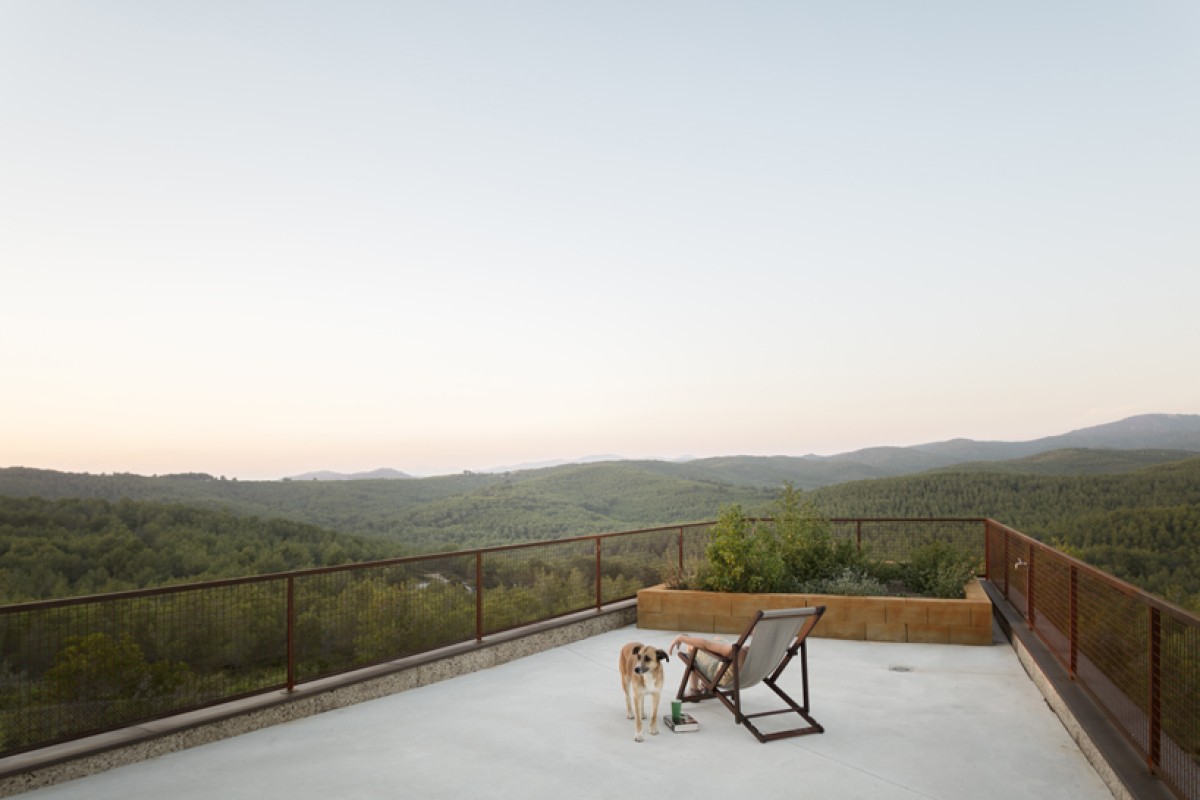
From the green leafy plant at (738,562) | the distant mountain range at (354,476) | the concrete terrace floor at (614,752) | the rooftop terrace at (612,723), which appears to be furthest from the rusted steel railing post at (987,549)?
the distant mountain range at (354,476)

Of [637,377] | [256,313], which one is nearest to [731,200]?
[637,377]

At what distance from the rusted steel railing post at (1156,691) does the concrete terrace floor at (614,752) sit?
550mm

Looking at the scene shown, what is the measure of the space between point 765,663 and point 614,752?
1269 millimetres

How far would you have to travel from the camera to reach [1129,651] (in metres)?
4.50

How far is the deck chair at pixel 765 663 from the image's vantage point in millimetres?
5059

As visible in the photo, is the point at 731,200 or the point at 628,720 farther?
the point at 731,200

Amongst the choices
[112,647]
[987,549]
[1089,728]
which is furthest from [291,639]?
[987,549]

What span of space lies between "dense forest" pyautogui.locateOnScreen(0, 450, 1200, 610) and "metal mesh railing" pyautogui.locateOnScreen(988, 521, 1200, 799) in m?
16.7

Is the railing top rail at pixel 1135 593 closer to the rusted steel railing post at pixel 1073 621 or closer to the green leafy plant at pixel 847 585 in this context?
the rusted steel railing post at pixel 1073 621

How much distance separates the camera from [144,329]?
2203 centimetres

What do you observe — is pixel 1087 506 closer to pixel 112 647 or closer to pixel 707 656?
pixel 707 656

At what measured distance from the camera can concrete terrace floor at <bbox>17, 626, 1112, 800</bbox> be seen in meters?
4.24

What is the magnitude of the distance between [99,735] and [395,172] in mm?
15609

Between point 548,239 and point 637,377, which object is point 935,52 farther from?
point 637,377
